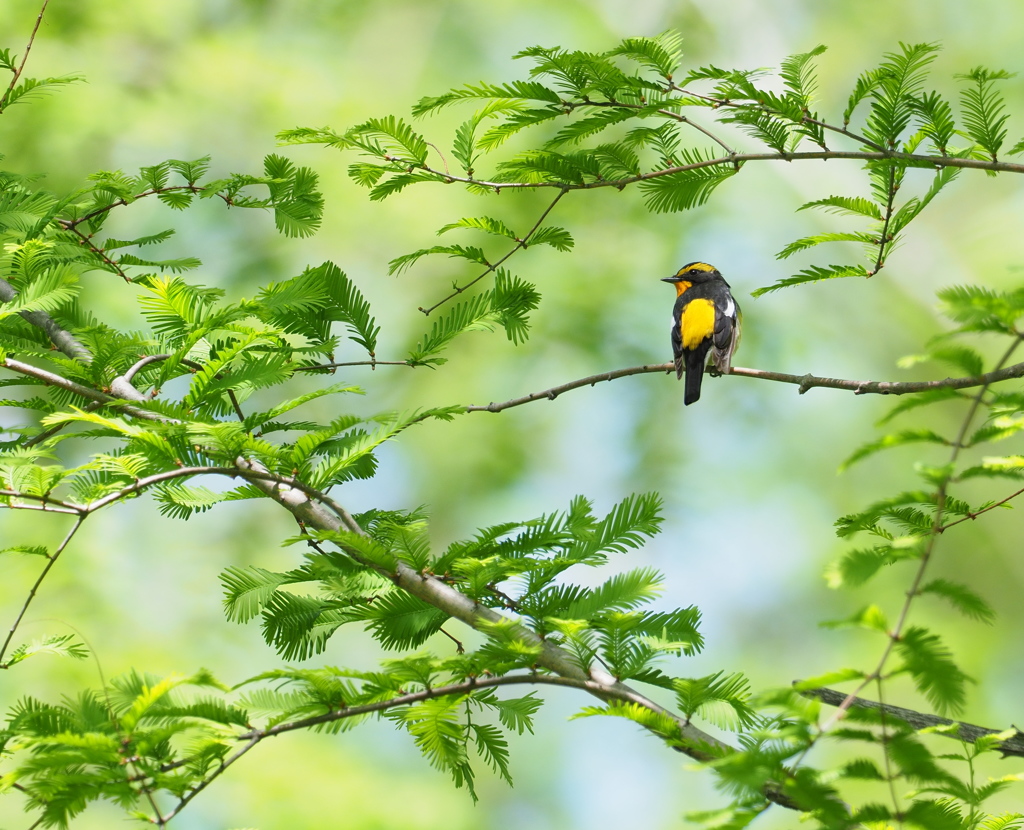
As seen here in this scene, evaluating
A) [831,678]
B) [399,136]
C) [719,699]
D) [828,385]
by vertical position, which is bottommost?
[831,678]

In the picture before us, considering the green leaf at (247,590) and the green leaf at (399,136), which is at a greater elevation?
the green leaf at (399,136)

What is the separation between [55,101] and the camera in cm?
814

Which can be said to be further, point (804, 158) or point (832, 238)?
point (832, 238)

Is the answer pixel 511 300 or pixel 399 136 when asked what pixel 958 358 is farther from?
pixel 399 136

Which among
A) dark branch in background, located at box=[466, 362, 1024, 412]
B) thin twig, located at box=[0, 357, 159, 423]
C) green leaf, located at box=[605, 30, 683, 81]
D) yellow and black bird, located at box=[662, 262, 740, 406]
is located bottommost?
thin twig, located at box=[0, 357, 159, 423]

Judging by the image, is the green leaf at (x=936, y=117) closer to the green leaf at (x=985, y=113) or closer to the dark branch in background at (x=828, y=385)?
the green leaf at (x=985, y=113)

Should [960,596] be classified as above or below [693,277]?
below

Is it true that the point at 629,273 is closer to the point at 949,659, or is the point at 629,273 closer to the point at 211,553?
the point at 211,553

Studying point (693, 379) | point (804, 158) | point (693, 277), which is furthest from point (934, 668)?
point (693, 277)

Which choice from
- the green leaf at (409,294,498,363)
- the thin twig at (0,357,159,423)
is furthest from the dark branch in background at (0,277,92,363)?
the green leaf at (409,294,498,363)

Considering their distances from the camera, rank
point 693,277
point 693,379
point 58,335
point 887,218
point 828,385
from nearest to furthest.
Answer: point 887,218 → point 58,335 → point 828,385 → point 693,379 → point 693,277

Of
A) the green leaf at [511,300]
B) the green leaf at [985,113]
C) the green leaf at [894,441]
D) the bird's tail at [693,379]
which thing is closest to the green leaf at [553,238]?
the green leaf at [511,300]

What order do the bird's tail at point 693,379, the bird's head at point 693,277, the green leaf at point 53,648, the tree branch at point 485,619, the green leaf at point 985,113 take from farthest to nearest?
the bird's head at point 693,277 → the bird's tail at point 693,379 → the green leaf at point 985,113 → the green leaf at point 53,648 → the tree branch at point 485,619

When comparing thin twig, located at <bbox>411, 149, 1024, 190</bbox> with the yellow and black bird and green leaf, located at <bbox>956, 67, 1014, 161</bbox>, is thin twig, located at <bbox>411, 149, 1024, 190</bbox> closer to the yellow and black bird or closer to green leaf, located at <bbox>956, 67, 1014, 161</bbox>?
green leaf, located at <bbox>956, 67, 1014, 161</bbox>
